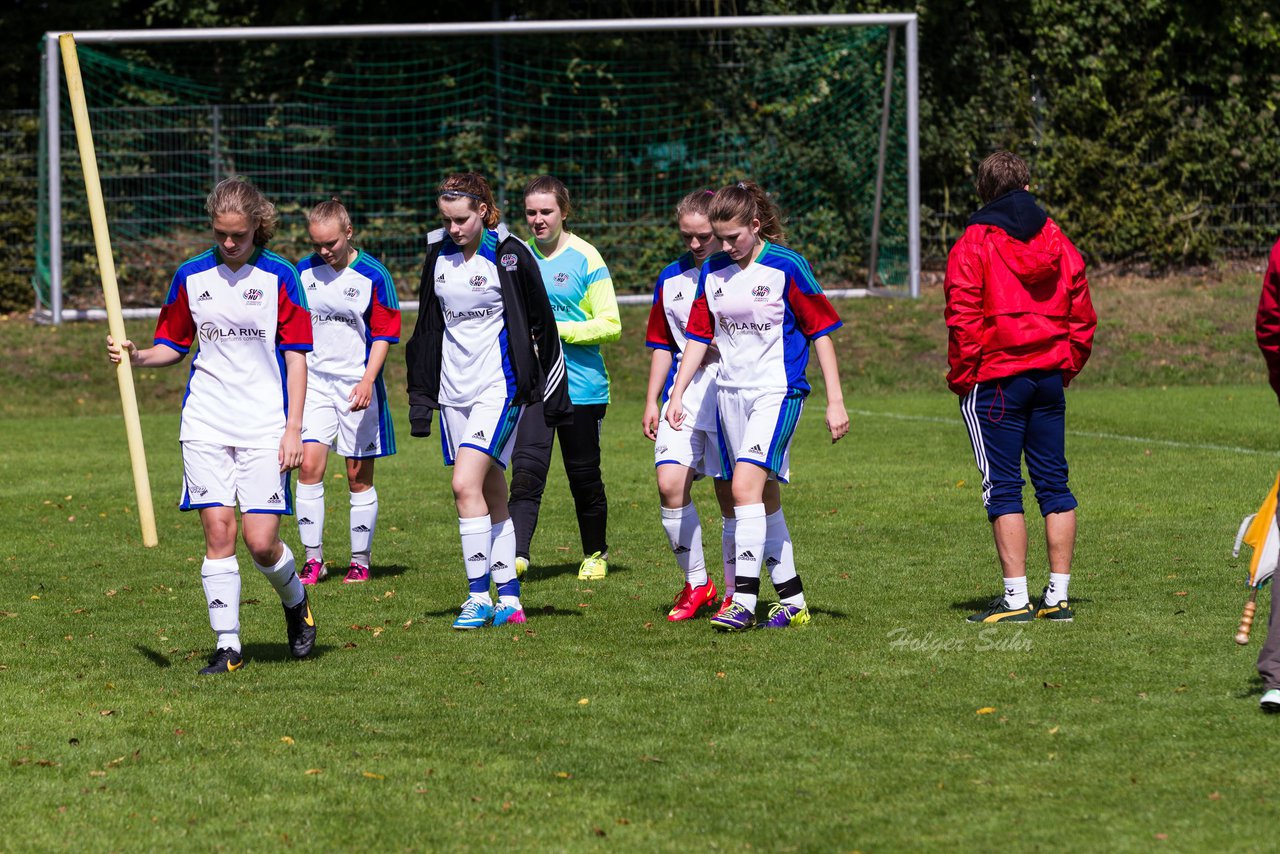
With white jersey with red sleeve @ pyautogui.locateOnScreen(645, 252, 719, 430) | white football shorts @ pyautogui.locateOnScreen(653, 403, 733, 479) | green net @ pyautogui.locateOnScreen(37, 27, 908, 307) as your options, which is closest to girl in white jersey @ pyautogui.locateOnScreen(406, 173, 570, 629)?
white football shorts @ pyautogui.locateOnScreen(653, 403, 733, 479)

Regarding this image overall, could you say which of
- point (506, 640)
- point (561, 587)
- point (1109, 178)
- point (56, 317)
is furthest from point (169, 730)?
point (1109, 178)

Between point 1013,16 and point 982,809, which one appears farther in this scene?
point 1013,16

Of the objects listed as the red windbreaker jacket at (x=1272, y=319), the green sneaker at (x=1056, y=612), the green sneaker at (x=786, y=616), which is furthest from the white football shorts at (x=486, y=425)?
the red windbreaker jacket at (x=1272, y=319)

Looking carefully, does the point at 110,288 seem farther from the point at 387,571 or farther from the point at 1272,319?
the point at 1272,319

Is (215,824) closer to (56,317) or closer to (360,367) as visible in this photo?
(360,367)

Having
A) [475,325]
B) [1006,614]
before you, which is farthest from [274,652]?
[1006,614]

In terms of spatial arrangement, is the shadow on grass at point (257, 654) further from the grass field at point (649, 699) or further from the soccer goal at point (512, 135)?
the soccer goal at point (512, 135)

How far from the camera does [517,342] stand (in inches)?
290

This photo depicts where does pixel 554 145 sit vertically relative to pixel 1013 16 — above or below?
below

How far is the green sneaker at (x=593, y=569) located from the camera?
8.91 metres

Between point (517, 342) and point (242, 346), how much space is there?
1.29m

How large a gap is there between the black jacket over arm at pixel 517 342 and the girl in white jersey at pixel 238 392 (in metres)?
0.87

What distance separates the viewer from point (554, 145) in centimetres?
2428

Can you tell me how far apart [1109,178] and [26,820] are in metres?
23.2
